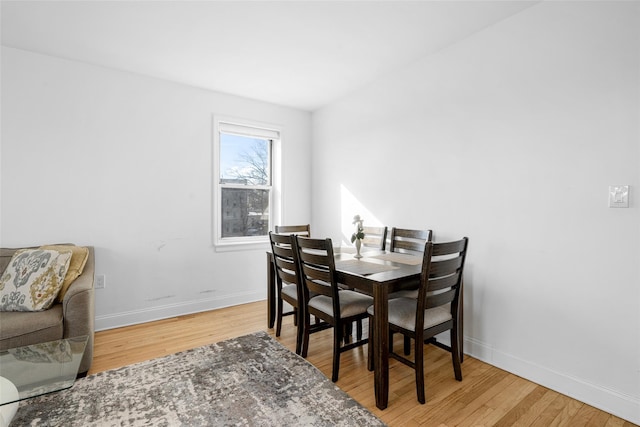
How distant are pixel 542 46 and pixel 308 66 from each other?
183 centimetres

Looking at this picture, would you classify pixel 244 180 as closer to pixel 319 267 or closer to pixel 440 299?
pixel 319 267

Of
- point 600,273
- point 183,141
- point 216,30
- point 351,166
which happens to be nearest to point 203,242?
point 183,141

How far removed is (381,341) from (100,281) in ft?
8.73

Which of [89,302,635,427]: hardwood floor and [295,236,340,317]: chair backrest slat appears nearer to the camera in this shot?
[89,302,635,427]: hardwood floor

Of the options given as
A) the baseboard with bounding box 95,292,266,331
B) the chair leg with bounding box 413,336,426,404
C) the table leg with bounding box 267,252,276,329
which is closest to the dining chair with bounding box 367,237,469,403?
the chair leg with bounding box 413,336,426,404

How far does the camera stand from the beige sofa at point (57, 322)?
6.61 ft

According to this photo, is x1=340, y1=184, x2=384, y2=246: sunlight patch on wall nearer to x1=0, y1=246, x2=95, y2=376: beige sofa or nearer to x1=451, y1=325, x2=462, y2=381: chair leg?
x1=451, y1=325, x2=462, y2=381: chair leg

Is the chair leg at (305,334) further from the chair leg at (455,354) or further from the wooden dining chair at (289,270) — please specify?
the chair leg at (455,354)

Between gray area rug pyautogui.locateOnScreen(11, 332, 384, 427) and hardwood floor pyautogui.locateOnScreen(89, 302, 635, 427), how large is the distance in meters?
0.15

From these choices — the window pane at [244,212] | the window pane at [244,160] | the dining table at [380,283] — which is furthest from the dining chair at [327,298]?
the window pane at [244,160]

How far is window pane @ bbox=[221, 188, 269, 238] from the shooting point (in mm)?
3865

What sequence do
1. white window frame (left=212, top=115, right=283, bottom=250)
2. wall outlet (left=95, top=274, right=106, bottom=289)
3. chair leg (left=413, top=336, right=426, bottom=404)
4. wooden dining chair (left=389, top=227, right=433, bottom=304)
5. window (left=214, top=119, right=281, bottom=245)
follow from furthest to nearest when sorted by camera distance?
window (left=214, top=119, right=281, bottom=245), white window frame (left=212, top=115, right=283, bottom=250), wall outlet (left=95, top=274, right=106, bottom=289), wooden dining chair (left=389, top=227, right=433, bottom=304), chair leg (left=413, top=336, right=426, bottom=404)

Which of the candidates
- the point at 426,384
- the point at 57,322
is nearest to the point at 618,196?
the point at 426,384

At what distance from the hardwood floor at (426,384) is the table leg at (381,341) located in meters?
0.10
